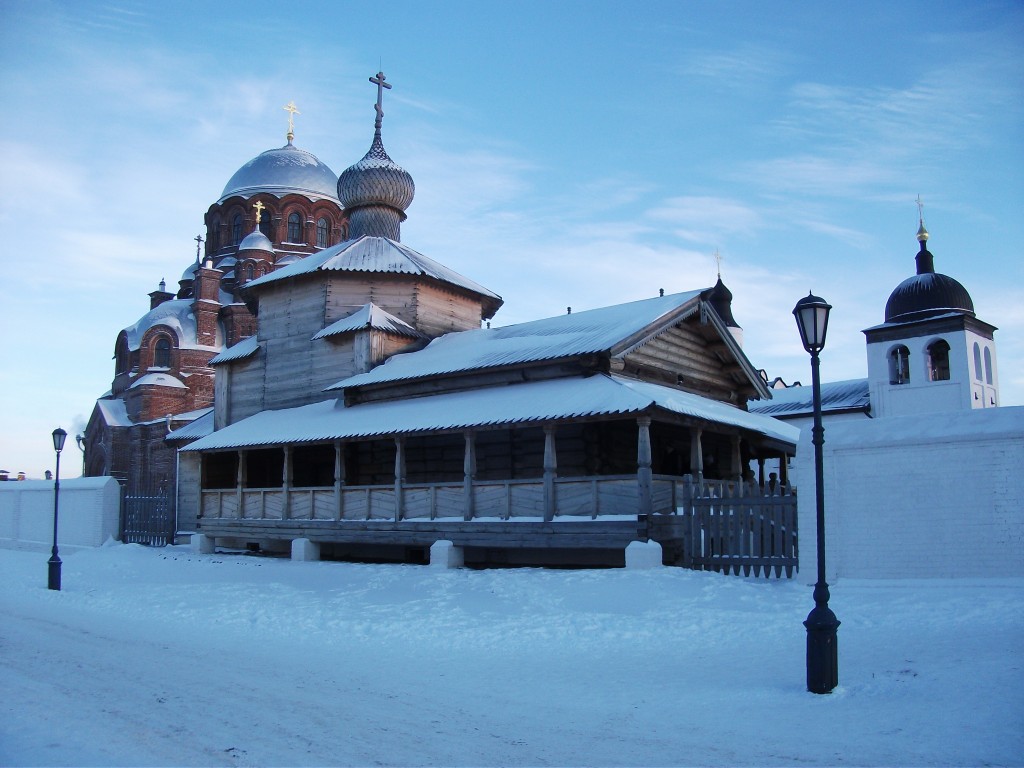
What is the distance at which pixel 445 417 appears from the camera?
17.9 metres

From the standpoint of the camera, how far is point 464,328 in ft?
86.7

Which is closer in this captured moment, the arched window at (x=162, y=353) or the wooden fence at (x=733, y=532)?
the wooden fence at (x=733, y=532)

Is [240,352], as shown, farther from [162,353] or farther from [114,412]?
[114,412]

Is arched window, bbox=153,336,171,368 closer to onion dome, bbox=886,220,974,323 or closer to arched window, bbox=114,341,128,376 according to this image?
arched window, bbox=114,341,128,376

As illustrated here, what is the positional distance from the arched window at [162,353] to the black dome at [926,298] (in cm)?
3322

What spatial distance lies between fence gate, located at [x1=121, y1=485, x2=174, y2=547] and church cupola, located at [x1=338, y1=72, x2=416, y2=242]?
32.5 ft

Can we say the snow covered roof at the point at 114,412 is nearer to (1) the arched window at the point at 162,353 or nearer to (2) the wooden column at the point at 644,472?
(1) the arched window at the point at 162,353

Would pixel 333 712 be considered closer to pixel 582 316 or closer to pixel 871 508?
pixel 871 508

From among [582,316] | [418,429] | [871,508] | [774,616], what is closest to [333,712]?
[774,616]

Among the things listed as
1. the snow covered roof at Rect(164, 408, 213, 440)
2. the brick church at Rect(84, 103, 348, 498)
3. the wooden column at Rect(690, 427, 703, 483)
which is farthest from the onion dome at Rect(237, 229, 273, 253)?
the wooden column at Rect(690, 427, 703, 483)

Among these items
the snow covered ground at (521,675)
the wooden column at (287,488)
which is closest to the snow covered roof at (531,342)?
the wooden column at (287,488)

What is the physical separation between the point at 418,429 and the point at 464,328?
899cm

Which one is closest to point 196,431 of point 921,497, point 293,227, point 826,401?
point 293,227

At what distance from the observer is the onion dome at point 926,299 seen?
3809 cm
